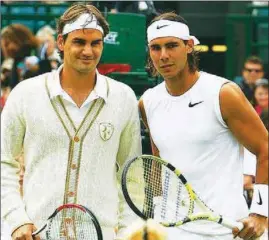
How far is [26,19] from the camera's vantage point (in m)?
12.1

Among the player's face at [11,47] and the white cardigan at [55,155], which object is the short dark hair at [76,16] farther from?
the player's face at [11,47]

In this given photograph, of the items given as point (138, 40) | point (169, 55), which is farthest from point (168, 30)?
point (138, 40)

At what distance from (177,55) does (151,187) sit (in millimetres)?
628

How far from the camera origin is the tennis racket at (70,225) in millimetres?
4734

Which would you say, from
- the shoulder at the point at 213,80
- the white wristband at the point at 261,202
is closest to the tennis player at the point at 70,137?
the shoulder at the point at 213,80

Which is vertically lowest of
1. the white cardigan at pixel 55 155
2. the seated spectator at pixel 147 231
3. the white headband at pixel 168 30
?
the seated spectator at pixel 147 231

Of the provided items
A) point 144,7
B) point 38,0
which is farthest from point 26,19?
point 144,7

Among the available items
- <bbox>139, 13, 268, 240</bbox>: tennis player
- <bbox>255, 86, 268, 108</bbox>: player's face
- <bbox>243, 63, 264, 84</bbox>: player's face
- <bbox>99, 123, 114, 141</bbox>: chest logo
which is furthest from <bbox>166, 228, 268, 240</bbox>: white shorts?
<bbox>243, 63, 264, 84</bbox>: player's face

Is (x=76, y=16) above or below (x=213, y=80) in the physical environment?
above

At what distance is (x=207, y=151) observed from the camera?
16.1 ft

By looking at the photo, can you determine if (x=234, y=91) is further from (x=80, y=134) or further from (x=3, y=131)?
(x=3, y=131)

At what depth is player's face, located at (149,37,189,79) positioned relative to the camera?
4945mm

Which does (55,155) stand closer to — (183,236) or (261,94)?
(183,236)

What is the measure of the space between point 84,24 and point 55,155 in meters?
0.63
